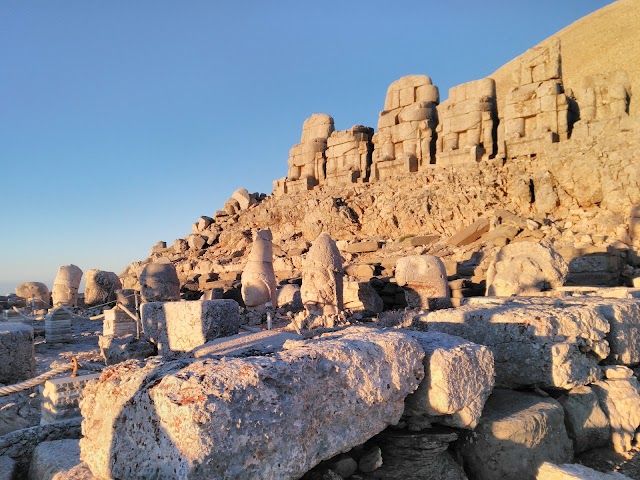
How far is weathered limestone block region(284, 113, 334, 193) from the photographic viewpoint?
2461 centimetres

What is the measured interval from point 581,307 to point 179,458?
10.5 ft

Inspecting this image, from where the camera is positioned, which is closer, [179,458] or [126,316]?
[179,458]

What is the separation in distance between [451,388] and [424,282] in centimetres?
573

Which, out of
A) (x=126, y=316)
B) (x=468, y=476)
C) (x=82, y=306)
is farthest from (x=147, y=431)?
(x=82, y=306)

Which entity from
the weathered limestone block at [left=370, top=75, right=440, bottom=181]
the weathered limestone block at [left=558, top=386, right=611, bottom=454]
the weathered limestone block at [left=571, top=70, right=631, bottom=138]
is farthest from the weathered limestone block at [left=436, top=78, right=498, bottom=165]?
the weathered limestone block at [left=558, top=386, right=611, bottom=454]

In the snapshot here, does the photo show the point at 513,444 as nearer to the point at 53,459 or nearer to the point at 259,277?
the point at 53,459

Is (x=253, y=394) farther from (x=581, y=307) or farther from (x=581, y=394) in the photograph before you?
(x=581, y=307)

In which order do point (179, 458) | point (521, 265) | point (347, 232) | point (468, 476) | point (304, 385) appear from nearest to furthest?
point (179, 458), point (304, 385), point (468, 476), point (521, 265), point (347, 232)

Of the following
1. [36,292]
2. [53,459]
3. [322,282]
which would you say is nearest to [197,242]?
[36,292]

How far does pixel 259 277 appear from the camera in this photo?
9.43 m

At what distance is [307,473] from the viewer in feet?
7.07

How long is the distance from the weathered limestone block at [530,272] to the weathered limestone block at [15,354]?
5.81 m

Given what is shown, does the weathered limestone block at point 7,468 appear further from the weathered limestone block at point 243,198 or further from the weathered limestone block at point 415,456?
the weathered limestone block at point 243,198

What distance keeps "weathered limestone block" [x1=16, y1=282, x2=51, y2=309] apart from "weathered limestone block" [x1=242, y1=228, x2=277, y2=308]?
9.79 m
